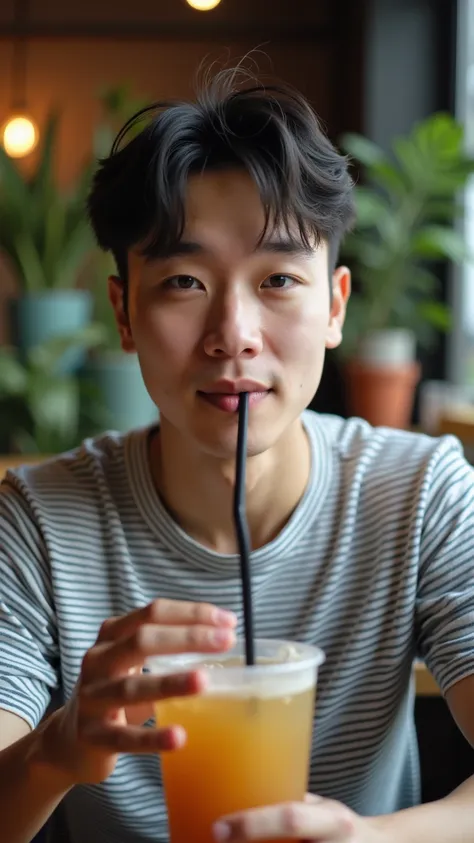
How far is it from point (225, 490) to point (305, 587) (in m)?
0.16

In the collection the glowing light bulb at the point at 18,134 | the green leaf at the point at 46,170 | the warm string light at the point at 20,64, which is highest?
the warm string light at the point at 20,64

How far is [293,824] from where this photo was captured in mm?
895

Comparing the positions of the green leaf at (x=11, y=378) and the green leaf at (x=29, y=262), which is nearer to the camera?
the green leaf at (x=11, y=378)

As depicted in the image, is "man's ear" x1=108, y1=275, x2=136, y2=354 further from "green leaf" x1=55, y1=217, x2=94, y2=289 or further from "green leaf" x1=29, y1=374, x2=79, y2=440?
"green leaf" x1=55, y1=217, x2=94, y2=289

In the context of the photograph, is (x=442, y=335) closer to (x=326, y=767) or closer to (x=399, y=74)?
(x=399, y=74)

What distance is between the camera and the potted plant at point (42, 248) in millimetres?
4684

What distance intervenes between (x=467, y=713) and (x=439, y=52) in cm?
395

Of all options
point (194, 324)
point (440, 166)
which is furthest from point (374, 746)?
point (440, 166)

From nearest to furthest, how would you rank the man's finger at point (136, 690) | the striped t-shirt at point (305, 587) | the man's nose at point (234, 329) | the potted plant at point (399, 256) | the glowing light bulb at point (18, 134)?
1. the man's finger at point (136, 690)
2. the man's nose at point (234, 329)
3. the striped t-shirt at point (305, 587)
4. the potted plant at point (399, 256)
5. the glowing light bulb at point (18, 134)

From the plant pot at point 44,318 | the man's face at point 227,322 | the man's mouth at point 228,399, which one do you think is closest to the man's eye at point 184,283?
the man's face at point 227,322

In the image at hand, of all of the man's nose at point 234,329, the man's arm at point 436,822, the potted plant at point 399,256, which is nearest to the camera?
the man's arm at point 436,822

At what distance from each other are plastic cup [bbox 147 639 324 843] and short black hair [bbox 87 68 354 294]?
581 millimetres

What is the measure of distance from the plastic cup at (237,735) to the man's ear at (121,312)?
0.66 meters

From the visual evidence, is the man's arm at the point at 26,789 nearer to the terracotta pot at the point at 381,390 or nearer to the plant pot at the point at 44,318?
the terracotta pot at the point at 381,390
